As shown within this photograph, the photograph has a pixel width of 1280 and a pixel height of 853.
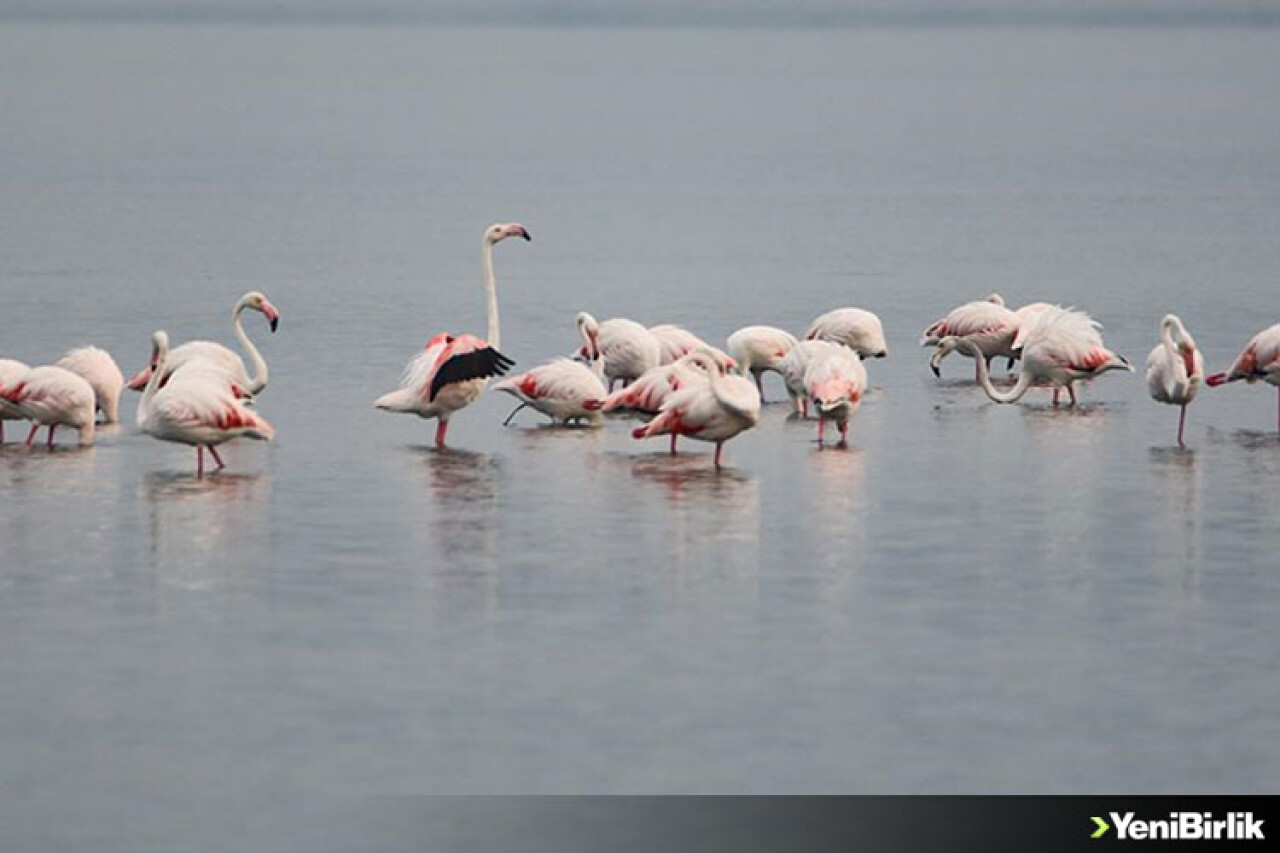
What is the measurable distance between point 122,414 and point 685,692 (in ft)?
25.1

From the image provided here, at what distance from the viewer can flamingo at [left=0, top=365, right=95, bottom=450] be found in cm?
1466

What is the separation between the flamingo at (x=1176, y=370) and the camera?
1570cm

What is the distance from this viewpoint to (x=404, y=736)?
931 cm

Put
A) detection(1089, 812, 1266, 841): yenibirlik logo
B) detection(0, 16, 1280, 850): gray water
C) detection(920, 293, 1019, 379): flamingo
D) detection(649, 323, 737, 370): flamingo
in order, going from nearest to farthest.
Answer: detection(1089, 812, 1266, 841): yenibirlik logo, detection(0, 16, 1280, 850): gray water, detection(649, 323, 737, 370): flamingo, detection(920, 293, 1019, 379): flamingo

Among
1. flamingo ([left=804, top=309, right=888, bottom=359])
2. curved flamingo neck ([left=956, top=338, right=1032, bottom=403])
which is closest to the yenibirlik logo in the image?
curved flamingo neck ([left=956, top=338, right=1032, bottom=403])

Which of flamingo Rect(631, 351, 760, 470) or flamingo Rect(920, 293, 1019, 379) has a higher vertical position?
flamingo Rect(920, 293, 1019, 379)

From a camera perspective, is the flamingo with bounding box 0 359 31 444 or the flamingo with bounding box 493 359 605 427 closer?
the flamingo with bounding box 0 359 31 444

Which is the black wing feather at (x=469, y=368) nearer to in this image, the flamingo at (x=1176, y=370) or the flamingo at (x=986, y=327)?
the flamingo at (x=1176, y=370)

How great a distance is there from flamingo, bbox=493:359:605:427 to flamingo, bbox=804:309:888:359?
2703mm

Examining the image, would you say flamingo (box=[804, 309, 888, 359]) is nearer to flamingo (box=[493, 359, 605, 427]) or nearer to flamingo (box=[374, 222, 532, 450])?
flamingo (box=[493, 359, 605, 427])

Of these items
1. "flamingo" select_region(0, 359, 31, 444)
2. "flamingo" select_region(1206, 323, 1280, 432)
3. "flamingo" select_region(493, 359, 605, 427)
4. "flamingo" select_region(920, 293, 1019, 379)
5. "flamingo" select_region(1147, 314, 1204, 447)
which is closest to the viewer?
"flamingo" select_region(0, 359, 31, 444)

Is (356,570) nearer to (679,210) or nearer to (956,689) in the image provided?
(956,689)

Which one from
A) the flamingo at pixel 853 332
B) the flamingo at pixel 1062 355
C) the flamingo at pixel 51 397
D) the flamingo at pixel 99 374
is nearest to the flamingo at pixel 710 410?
A: the flamingo at pixel 1062 355

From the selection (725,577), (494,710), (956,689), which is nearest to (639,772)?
(494,710)
